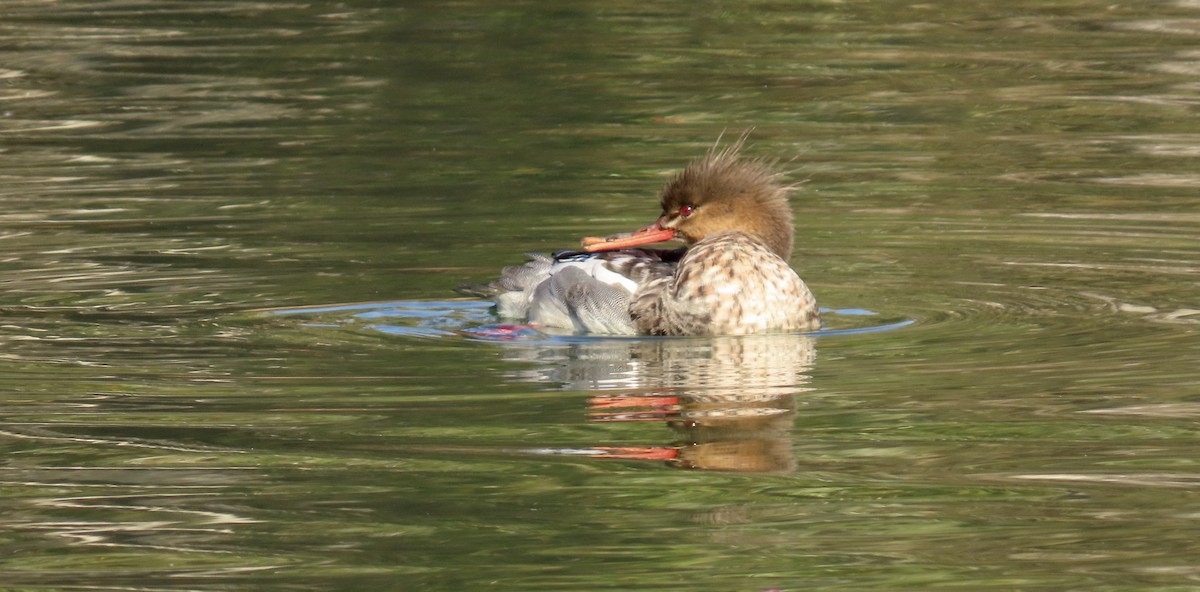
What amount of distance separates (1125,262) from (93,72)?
10317mm

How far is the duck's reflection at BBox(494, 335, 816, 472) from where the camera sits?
6.59m

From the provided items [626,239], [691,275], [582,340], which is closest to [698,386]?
[691,275]

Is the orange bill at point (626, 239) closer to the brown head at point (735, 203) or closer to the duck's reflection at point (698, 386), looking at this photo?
the brown head at point (735, 203)

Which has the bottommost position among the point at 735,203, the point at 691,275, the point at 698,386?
the point at 698,386

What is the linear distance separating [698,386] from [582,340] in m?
1.33

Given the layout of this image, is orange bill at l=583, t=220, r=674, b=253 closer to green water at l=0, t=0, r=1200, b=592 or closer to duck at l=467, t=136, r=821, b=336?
duck at l=467, t=136, r=821, b=336

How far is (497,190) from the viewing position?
13.2 m

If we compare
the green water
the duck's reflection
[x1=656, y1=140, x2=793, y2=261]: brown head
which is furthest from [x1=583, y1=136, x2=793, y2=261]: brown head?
the duck's reflection

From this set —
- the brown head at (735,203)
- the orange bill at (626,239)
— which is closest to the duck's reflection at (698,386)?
the orange bill at (626,239)

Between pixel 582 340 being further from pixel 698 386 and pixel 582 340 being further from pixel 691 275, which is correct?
pixel 698 386

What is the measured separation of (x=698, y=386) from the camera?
25.2 ft

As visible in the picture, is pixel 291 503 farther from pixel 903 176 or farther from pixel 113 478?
pixel 903 176

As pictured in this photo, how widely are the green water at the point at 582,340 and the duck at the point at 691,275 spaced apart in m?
0.21

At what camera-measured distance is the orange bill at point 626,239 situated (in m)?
9.33
